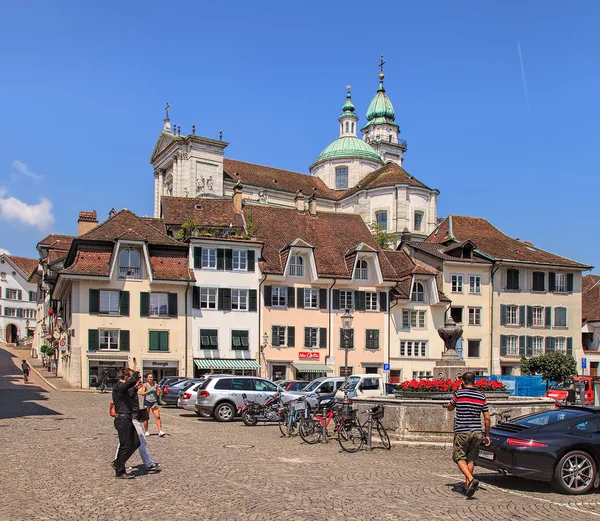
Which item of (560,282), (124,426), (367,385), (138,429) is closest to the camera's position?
(124,426)

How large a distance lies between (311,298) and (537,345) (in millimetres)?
19930

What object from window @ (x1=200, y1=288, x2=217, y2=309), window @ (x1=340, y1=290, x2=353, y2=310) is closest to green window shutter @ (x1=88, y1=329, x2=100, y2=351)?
window @ (x1=200, y1=288, x2=217, y2=309)

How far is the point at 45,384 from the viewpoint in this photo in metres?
44.7

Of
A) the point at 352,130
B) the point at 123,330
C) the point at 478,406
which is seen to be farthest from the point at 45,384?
the point at 352,130

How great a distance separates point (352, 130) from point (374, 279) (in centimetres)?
6676

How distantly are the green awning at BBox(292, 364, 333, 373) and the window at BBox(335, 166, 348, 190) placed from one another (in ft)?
179

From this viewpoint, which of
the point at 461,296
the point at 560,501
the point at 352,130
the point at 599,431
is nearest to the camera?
the point at 560,501

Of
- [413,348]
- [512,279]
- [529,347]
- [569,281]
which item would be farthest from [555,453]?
[569,281]

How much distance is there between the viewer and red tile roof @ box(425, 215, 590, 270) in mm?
57562

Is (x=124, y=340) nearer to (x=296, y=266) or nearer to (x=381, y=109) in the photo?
(x=296, y=266)

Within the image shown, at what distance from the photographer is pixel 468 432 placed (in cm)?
1164

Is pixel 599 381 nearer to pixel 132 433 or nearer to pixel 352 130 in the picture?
pixel 132 433

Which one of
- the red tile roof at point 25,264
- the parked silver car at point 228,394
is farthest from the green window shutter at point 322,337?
the red tile roof at point 25,264

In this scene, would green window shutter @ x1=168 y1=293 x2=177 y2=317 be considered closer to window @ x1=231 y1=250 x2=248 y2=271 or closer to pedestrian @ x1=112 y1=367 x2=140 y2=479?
window @ x1=231 y1=250 x2=248 y2=271
